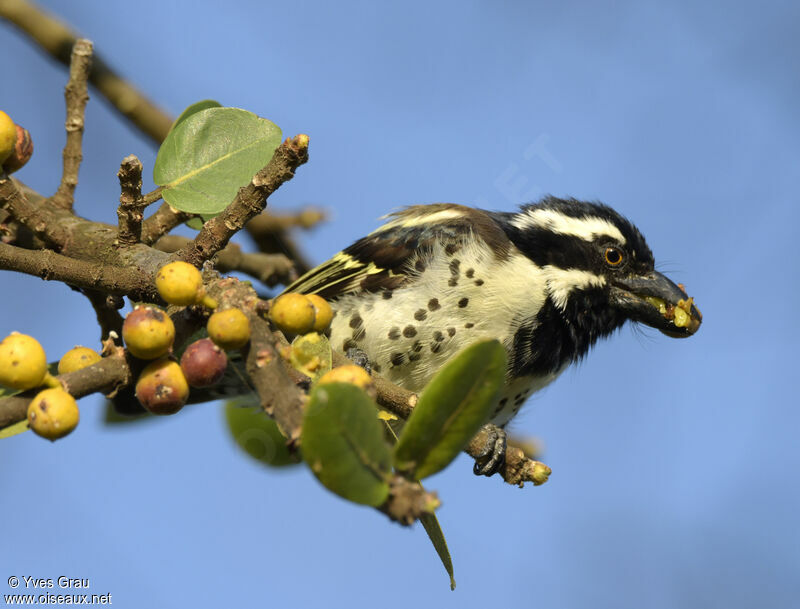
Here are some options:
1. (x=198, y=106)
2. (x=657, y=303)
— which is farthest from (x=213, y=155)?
(x=657, y=303)

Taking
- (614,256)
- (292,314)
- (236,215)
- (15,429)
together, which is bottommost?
(15,429)

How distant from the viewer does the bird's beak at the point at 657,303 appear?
14.3 ft

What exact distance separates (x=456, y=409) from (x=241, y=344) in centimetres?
44

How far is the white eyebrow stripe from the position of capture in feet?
15.0

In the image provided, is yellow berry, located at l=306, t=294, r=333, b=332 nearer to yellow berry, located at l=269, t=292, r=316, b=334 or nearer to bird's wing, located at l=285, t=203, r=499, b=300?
yellow berry, located at l=269, t=292, r=316, b=334

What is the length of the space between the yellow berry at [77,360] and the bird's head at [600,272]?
9.17 feet

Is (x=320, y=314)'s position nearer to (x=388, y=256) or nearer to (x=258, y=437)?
(x=258, y=437)

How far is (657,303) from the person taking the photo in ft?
14.6

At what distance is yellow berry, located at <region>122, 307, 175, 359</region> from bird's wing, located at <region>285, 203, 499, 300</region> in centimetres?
253

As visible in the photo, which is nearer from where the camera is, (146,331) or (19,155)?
(146,331)

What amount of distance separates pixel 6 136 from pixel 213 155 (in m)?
0.62

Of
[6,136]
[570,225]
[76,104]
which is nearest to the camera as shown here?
[6,136]

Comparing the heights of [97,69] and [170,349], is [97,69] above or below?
above

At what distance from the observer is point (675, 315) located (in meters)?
4.38
